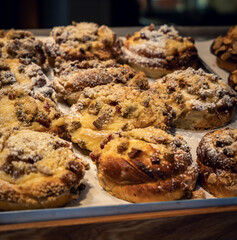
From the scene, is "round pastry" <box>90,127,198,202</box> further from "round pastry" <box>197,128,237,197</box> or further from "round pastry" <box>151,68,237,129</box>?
"round pastry" <box>151,68,237,129</box>

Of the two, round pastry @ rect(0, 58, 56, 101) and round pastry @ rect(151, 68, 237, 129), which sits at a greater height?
round pastry @ rect(0, 58, 56, 101)

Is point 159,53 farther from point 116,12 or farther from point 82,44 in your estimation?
point 116,12

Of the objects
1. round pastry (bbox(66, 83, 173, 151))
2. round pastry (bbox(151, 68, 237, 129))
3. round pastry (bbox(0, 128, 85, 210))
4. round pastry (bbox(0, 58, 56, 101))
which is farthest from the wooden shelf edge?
round pastry (bbox(0, 58, 56, 101))

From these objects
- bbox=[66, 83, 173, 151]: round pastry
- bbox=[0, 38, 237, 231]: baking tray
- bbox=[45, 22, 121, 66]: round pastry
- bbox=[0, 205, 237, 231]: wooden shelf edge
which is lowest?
bbox=[0, 205, 237, 231]: wooden shelf edge

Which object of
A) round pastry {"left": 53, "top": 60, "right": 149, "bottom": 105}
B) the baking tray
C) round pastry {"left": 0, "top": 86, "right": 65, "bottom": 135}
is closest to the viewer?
the baking tray

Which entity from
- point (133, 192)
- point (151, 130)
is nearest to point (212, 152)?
point (151, 130)

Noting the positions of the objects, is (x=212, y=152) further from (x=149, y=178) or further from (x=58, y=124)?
(x=58, y=124)

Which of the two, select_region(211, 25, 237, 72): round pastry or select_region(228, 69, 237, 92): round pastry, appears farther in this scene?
select_region(211, 25, 237, 72): round pastry

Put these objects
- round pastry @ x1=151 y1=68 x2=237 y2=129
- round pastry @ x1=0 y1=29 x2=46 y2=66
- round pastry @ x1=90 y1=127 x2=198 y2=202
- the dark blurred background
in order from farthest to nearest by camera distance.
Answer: the dark blurred background → round pastry @ x1=0 y1=29 x2=46 y2=66 → round pastry @ x1=151 y1=68 x2=237 y2=129 → round pastry @ x1=90 y1=127 x2=198 y2=202
